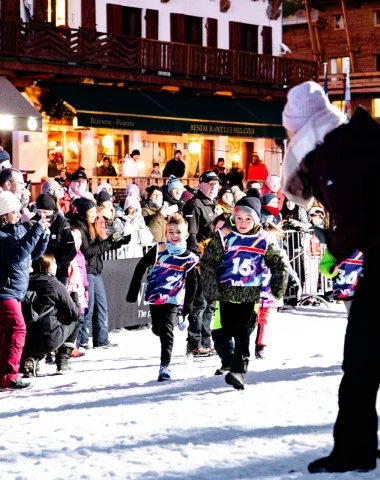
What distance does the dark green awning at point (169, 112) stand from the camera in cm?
3191

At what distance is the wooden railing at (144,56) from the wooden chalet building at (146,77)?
0.03 metres

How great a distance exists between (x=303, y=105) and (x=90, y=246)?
23.0ft

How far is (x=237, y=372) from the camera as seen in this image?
9.56 metres

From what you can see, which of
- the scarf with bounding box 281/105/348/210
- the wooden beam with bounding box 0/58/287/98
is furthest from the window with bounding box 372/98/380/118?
the scarf with bounding box 281/105/348/210

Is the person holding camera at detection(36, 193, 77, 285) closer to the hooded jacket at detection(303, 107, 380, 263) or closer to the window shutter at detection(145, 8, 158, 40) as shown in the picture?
the hooded jacket at detection(303, 107, 380, 263)

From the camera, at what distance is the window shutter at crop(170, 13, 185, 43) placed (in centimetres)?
3947

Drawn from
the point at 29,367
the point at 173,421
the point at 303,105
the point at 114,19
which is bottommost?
the point at 29,367

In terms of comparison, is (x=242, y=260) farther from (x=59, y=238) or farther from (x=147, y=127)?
(x=147, y=127)

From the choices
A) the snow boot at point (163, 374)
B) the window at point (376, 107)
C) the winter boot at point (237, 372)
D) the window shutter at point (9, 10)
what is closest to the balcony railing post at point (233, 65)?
the window shutter at point (9, 10)

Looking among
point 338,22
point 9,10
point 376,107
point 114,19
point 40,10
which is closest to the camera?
point 9,10

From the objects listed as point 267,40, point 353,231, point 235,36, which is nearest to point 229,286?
point 353,231

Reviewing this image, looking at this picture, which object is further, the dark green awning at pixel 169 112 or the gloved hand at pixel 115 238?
the dark green awning at pixel 169 112

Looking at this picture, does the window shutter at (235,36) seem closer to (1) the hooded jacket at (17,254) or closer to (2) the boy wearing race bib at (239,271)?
(1) the hooded jacket at (17,254)

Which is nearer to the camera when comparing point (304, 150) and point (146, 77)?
point (304, 150)
